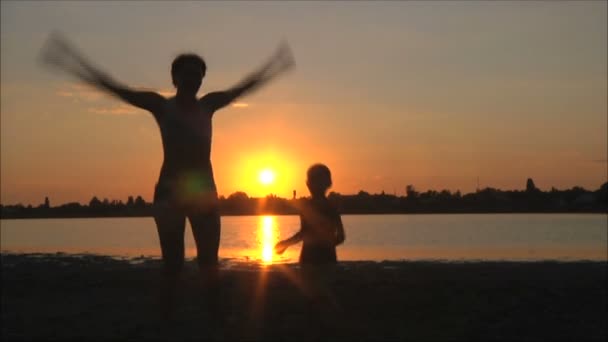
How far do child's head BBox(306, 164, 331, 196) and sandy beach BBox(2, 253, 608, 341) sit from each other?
139 cm

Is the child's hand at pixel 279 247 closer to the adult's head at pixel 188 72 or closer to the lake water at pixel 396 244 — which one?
the adult's head at pixel 188 72

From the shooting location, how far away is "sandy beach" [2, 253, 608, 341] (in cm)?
737

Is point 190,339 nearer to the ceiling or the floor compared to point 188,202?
nearer to the floor

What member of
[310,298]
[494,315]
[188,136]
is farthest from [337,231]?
[494,315]

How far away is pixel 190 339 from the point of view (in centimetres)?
666

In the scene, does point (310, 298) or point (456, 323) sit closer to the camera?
point (310, 298)

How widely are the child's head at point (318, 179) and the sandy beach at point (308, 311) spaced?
1387mm

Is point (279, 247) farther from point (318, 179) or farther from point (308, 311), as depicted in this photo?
point (308, 311)

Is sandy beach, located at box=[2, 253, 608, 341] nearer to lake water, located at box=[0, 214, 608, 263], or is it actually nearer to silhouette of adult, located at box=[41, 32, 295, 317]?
silhouette of adult, located at box=[41, 32, 295, 317]

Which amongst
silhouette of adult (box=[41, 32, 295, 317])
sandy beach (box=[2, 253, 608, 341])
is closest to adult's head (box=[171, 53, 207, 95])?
silhouette of adult (box=[41, 32, 295, 317])

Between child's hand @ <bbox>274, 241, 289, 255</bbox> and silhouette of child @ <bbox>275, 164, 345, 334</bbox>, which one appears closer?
child's hand @ <bbox>274, 241, 289, 255</bbox>

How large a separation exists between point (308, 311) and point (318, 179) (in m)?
1.53

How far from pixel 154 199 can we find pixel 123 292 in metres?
6.53

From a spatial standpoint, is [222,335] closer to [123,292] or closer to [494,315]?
[494,315]
